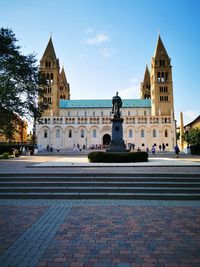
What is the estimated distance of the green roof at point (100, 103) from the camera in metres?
91.4

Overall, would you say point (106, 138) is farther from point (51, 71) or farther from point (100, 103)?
point (51, 71)

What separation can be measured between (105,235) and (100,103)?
89669mm

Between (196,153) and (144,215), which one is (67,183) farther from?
(196,153)

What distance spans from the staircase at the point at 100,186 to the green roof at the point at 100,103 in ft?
272

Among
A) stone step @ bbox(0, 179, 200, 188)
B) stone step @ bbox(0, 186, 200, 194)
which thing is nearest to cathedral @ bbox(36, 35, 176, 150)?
stone step @ bbox(0, 179, 200, 188)

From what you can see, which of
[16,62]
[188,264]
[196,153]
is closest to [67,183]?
[188,264]

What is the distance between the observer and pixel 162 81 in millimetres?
80750

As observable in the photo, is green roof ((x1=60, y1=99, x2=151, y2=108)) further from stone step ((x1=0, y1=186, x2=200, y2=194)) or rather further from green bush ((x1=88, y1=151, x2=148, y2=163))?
stone step ((x1=0, y1=186, x2=200, y2=194))

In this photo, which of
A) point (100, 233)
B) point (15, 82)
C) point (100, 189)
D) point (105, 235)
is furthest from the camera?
point (15, 82)

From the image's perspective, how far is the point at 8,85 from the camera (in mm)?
21625

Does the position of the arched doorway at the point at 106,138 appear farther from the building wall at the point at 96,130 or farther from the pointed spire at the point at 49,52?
the pointed spire at the point at 49,52

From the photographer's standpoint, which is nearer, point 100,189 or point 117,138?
point 100,189

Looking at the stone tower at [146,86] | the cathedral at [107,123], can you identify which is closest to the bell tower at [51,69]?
the cathedral at [107,123]

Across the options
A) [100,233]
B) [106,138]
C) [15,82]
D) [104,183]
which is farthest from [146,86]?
[100,233]
